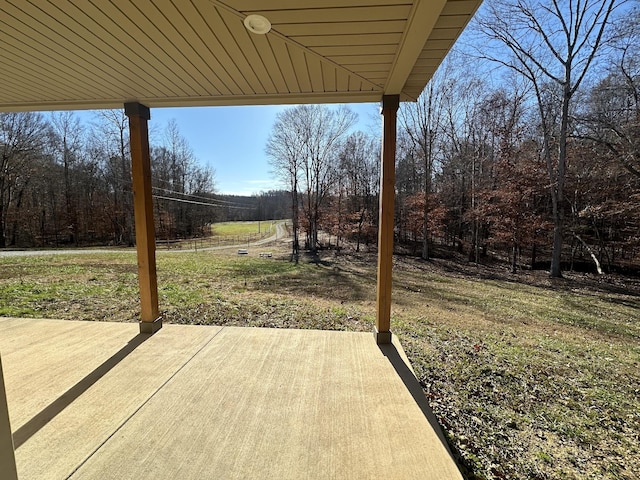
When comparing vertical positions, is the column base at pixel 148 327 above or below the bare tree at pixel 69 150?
below

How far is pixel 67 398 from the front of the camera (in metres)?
1.80

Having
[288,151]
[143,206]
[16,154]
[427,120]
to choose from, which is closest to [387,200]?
[143,206]

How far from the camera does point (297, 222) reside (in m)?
13.1

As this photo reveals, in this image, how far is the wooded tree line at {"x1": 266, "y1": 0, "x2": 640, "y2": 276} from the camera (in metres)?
7.72

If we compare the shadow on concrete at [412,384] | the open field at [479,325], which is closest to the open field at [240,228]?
the open field at [479,325]

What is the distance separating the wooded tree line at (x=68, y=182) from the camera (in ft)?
39.3

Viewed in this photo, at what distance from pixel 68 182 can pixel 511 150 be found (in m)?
18.4

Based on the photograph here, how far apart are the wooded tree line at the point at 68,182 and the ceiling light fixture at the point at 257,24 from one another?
13.9m

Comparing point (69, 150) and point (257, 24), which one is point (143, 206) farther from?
point (69, 150)

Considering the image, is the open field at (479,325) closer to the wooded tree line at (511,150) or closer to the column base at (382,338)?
the column base at (382,338)

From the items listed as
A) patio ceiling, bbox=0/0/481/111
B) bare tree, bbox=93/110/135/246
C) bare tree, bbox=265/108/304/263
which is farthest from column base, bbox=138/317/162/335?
bare tree, bbox=93/110/135/246

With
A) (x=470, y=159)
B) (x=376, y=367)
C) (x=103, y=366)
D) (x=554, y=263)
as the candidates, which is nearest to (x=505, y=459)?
(x=376, y=367)

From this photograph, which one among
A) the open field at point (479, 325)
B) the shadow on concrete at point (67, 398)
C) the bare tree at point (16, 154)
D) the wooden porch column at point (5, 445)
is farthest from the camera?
the bare tree at point (16, 154)

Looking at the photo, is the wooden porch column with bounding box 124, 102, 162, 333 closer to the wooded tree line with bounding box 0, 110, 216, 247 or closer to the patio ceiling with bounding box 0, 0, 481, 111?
the patio ceiling with bounding box 0, 0, 481, 111
